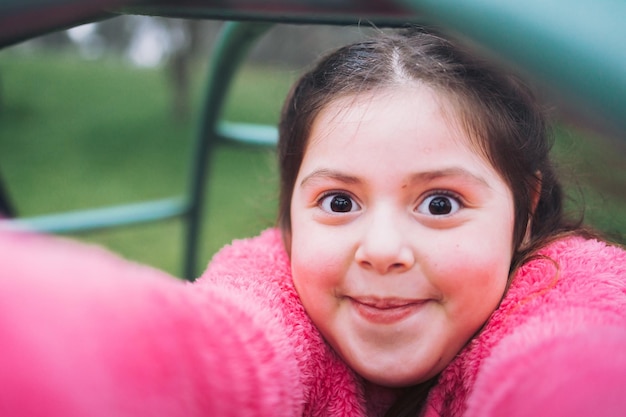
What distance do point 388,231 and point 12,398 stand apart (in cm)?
33

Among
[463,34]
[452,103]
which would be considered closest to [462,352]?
[452,103]

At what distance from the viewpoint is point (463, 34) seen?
283mm

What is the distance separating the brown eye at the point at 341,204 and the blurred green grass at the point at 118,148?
0.59 m

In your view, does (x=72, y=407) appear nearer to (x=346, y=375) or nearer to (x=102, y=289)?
(x=102, y=289)

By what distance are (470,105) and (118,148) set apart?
10.2ft

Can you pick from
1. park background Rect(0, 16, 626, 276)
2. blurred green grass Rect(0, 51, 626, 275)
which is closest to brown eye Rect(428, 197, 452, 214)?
blurred green grass Rect(0, 51, 626, 275)

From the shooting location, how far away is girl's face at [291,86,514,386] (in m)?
0.54

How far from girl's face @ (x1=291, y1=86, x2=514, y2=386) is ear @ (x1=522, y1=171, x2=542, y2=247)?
67 mm

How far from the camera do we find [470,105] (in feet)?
1.96

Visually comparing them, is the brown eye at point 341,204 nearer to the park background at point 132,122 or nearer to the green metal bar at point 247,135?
the green metal bar at point 247,135

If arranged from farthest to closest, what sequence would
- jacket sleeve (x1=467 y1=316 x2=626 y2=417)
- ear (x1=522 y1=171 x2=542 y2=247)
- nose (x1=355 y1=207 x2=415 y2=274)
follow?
ear (x1=522 y1=171 x2=542 y2=247), nose (x1=355 y1=207 x2=415 y2=274), jacket sleeve (x1=467 y1=316 x2=626 y2=417)

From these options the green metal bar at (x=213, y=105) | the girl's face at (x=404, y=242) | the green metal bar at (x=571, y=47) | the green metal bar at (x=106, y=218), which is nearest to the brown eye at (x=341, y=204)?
the girl's face at (x=404, y=242)

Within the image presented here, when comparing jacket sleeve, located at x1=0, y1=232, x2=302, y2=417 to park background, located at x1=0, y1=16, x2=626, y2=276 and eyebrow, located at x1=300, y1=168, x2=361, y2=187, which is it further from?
park background, located at x1=0, y1=16, x2=626, y2=276

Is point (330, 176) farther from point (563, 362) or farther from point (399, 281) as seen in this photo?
point (563, 362)
